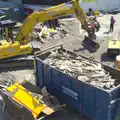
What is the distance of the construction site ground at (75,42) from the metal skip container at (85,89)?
2.51 metres

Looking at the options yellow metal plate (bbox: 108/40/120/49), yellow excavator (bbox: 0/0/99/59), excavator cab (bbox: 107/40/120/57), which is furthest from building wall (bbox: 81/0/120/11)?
excavator cab (bbox: 107/40/120/57)

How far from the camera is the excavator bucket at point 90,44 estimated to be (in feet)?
62.4

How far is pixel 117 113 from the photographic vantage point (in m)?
11.2

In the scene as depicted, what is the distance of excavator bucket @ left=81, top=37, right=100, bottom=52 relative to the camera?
19.0 m

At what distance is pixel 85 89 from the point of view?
11297mm

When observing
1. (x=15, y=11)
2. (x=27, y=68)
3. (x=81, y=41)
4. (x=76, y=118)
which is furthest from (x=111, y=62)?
(x=15, y=11)

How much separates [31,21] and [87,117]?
7595 millimetres

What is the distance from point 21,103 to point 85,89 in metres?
2.53

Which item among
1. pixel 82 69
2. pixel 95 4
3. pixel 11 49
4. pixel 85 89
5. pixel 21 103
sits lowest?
pixel 21 103

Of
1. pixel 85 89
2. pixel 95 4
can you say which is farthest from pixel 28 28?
pixel 95 4

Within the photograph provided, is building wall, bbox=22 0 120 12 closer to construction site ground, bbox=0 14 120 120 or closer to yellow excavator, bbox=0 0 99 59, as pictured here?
construction site ground, bbox=0 14 120 120

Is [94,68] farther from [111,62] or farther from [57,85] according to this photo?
[111,62]

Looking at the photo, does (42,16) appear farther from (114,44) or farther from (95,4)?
(95,4)

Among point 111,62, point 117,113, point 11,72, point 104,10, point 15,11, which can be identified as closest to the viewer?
point 117,113
